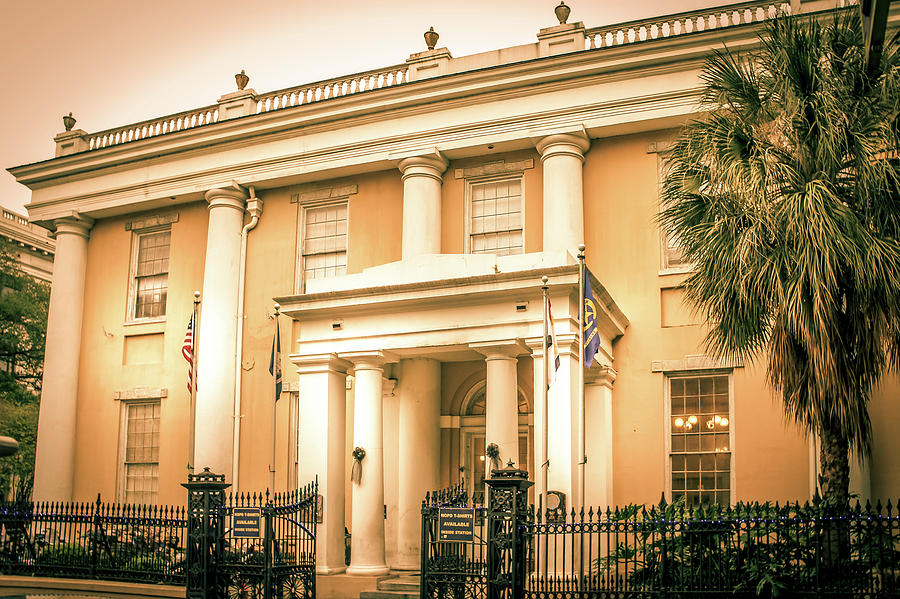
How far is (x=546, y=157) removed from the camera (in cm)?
2142

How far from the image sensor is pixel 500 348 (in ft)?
55.9

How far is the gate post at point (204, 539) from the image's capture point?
52.8 ft

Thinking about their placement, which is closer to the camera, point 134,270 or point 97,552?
point 97,552

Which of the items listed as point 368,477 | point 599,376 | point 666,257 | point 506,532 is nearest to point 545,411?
point 506,532

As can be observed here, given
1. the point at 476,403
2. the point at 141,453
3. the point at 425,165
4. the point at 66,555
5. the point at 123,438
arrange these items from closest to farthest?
the point at 66,555
the point at 476,403
the point at 425,165
the point at 141,453
the point at 123,438

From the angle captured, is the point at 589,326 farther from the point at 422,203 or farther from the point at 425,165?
the point at 425,165

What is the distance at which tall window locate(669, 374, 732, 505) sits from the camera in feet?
62.4

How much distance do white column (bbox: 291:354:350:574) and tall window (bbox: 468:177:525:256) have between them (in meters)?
5.40

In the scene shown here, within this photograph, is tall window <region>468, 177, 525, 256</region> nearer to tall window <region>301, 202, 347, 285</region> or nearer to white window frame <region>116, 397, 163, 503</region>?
tall window <region>301, 202, 347, 285</region>

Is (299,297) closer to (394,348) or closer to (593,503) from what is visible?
(394,348)

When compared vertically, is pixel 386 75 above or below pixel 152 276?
above

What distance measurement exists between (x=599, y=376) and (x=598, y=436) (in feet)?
3.99

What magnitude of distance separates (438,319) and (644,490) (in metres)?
5.85

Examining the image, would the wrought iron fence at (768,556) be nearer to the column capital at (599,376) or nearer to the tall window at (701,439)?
the tall window at (701,439)
